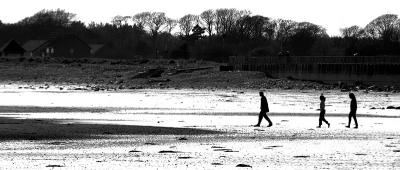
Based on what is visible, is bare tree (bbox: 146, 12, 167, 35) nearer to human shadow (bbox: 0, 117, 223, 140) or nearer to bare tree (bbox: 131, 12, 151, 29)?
bare tree (bbox: 131, 12, 151, 29)

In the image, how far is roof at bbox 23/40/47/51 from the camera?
151850mm

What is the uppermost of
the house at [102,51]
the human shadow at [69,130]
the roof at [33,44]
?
the roof at [33,44]

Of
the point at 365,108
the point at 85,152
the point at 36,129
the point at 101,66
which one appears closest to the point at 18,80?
the point at 101,66

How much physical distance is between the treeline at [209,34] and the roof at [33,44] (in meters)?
8.90

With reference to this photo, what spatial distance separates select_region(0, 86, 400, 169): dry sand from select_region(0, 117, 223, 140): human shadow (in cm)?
3

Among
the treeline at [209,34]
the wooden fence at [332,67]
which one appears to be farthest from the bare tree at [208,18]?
the wooden fence at [332,67]

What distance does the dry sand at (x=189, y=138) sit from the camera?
75.4 ft

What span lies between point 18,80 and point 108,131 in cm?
6254

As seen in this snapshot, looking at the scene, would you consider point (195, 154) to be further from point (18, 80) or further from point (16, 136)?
point (18, 80)

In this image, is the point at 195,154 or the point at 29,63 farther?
the point at 29,63

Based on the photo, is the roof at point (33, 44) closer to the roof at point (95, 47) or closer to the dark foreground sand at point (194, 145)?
the roof at point (95, 47)

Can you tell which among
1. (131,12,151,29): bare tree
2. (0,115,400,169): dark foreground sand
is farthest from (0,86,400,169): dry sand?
(131,12,151,29): bare tree

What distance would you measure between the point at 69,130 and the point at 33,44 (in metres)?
125

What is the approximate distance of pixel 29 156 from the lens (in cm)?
2380
